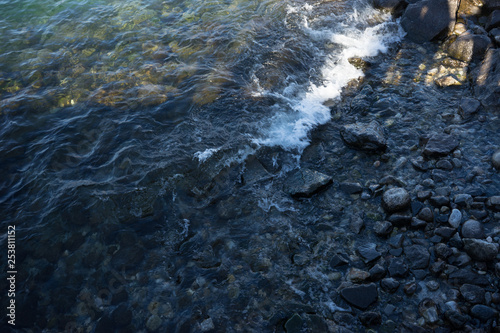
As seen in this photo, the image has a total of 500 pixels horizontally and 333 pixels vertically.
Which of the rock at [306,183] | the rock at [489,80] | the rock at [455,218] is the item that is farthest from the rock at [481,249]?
the rock at [489,80]

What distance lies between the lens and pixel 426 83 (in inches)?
305

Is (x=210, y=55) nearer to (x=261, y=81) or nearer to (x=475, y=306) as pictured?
(x=261, y=81)

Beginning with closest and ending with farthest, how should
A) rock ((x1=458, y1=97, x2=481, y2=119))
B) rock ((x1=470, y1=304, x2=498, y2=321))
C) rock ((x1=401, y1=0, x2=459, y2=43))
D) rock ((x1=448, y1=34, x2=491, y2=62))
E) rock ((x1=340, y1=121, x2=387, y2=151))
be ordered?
rock ((x1=470, y1=304, x2=498, y2=321)) < rock ((x1=340, y1=121, x2=387, y2=151)) < rock ((x1=458, y1=97, x2=481, y2=119)) < rock ((x1=448, y1=34, x2=491, y2=62)) < rock ((x1=401, y1=0, x2=459, y2=43))

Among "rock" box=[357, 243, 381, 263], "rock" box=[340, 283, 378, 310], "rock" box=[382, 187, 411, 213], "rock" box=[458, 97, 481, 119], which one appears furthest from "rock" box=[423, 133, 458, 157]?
"rock" box=[340, 283, 378, 310]

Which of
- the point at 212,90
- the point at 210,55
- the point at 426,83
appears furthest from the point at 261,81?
the point at 426,83

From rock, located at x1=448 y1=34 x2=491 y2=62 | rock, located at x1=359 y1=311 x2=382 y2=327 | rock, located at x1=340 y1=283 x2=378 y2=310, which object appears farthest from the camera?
rock, located at x1=448 y1=34 x2=491 y2=62

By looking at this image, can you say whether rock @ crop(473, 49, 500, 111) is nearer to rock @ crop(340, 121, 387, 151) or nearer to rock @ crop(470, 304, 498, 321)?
rock @ crop(340, 121, 387, 151)

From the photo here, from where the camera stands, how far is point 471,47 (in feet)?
26.6

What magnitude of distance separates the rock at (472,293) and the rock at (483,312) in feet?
0.30

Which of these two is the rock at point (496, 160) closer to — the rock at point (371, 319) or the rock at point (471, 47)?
the rock at point (371, 319)

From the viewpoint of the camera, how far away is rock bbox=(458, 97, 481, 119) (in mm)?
6574

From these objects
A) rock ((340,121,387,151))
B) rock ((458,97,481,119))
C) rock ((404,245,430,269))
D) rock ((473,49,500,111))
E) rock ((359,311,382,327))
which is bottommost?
rock ((359,311,382,327))

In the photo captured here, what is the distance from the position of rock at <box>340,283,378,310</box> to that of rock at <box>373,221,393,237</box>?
91 cm

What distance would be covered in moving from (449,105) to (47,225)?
8.68 metres
